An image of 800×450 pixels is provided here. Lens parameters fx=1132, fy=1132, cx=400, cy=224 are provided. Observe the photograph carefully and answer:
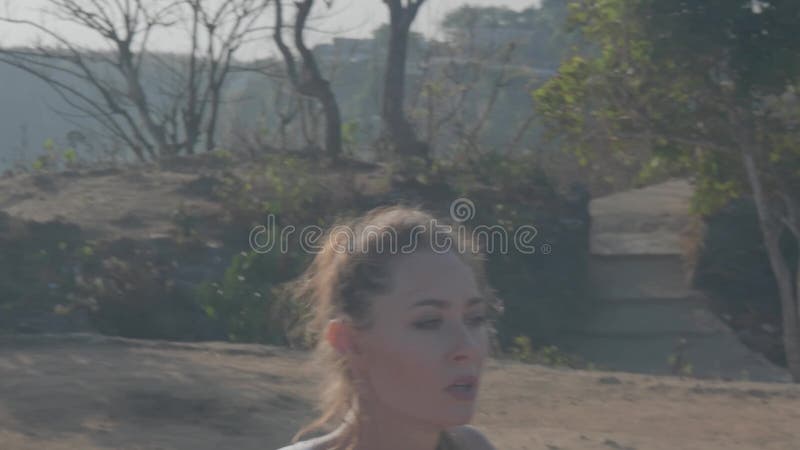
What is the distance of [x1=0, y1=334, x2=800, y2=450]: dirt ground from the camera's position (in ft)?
16.3

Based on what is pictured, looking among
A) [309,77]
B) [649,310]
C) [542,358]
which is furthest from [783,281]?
[309,77]

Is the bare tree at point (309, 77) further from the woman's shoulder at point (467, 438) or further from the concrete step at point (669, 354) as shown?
the woman's shoulder at point (467, 438)

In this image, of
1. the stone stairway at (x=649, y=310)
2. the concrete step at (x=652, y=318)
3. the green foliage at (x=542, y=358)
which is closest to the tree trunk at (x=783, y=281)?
the stone stairway at (x=649, y=310)

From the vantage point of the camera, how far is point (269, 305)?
332 inches

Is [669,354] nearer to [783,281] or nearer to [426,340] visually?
[783,281]

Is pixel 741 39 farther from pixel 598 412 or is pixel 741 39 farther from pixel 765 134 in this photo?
pixel 598 412

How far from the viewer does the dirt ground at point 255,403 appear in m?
4.96

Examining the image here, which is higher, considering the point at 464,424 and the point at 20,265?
the point at 464,424

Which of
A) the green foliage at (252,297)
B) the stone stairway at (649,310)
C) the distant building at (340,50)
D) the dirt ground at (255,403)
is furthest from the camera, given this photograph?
the distant building at (340,50)

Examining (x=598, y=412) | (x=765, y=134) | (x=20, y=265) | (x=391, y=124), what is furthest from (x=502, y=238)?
(x=598, y=412)

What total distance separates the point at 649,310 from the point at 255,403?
7025mm

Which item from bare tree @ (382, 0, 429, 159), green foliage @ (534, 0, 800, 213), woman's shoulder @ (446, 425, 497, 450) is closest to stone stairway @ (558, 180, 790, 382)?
green foliage @ (534, 0, 800, 213)

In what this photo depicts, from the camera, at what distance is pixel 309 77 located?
43.1 feet

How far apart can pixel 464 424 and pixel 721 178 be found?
26.9ft
